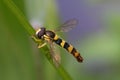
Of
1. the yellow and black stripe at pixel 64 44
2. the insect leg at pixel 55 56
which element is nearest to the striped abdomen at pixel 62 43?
the yellow and black stripe at pixel 64 44

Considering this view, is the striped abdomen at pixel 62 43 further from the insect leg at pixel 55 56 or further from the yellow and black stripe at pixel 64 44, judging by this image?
the insect leg at pixel 55 56

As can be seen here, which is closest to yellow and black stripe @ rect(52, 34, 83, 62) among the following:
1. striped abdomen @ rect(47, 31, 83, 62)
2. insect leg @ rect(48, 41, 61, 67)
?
striped abdomen @ rect(47, 31, 83, 62)

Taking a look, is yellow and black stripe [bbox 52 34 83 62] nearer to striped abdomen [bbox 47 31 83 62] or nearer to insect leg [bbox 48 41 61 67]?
striped abdomen [bbox 47 31 83 62]

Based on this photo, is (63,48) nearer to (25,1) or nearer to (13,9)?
(25,1)

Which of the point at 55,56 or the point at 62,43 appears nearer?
the point at 55,56

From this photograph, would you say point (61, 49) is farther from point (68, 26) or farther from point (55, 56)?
point (55, 56)

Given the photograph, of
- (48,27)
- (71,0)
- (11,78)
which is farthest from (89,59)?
(71,0)

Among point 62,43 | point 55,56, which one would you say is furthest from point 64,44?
point 55,56

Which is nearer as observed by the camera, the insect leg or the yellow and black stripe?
the insect leg
